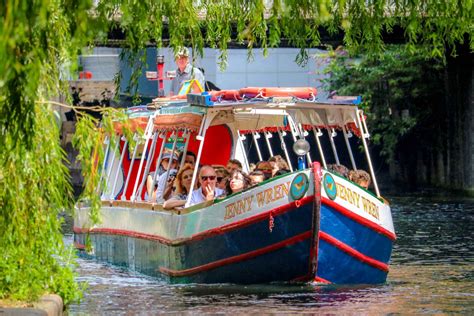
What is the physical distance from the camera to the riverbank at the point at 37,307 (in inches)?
470

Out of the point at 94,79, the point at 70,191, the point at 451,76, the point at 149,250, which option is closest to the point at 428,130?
the point at 451,76

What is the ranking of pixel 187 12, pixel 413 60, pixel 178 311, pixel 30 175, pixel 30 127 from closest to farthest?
pixel 30 127, pixel 30 175, pixel 187 12, pixel 178 311, pixel 413 60

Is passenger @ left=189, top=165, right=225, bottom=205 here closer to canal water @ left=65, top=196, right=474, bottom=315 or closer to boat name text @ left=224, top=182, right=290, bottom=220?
boat name text @ left=224, top=182, right=290, bottom=220

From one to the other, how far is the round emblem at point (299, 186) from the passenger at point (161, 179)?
349 centimetres

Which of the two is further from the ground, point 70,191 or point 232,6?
point 232,6

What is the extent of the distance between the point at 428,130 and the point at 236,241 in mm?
33172

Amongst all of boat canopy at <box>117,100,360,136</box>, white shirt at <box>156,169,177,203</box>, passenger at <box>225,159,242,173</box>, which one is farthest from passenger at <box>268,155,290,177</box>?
white shirt at <box>156,169,177,203</box>

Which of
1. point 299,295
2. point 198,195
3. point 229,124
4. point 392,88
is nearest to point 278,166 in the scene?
point 198,195

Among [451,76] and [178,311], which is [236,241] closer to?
[178,311]

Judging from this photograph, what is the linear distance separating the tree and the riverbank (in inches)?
4.8

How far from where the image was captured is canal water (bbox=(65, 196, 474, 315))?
1514 centimetres

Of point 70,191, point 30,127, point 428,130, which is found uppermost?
point 30,127

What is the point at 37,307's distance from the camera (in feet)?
40.3

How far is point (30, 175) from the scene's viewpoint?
11.7m
